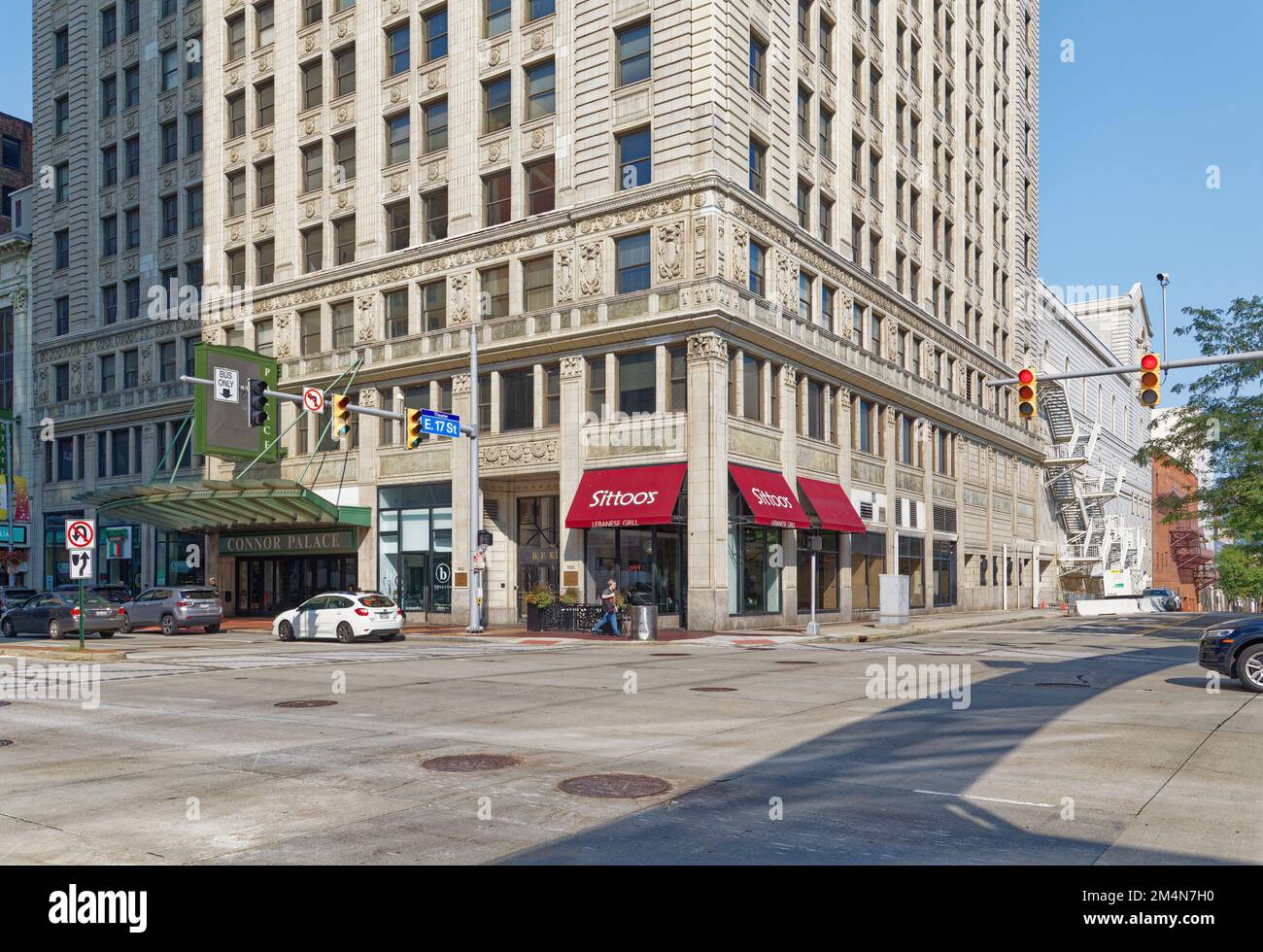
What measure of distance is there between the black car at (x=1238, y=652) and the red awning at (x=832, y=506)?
69.3 feet

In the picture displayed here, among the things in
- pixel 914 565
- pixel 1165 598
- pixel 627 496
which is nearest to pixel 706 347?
pixel 627 496

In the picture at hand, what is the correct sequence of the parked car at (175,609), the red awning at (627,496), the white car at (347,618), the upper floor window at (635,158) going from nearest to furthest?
the white car at (347,618)
the red awning at (627,496)
the upper floor window at (635,158)
the parked car at (175,609)

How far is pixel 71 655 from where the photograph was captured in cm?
2334

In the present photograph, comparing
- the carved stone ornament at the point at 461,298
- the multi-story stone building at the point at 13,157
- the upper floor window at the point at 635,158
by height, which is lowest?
the carved stone ornament at the point at 461,298

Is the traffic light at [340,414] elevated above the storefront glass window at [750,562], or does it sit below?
above

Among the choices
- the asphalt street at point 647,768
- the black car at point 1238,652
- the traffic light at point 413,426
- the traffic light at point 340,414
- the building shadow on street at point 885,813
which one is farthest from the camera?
the traffic light at point 413,426

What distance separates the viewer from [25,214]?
6631 cm

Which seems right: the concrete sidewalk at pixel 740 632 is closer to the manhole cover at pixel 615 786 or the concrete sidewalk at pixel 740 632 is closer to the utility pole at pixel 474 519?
the utility pole at pixel 474 519

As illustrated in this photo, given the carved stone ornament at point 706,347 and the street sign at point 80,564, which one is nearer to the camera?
the street sign at point 80,564

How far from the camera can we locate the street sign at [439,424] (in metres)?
30.2

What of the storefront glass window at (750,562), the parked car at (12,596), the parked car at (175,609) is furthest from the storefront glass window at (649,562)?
the parked car at (12,596)

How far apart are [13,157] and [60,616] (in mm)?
55530

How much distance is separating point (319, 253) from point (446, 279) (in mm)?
8625

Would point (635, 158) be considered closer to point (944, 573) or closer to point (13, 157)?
point (944, 573)
